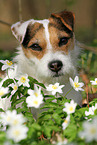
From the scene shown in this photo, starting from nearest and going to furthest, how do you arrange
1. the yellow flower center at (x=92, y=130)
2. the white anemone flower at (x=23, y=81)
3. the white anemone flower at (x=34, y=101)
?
the yellow flower center at (x=92, y=130), the white anemone flower at (x=34, y=101), the white anemone flower at (x=23, y=81)

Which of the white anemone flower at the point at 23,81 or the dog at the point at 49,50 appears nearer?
the white anemone flower at the point at 23,81

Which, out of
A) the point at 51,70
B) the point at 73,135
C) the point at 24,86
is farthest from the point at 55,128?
the point at 51,70

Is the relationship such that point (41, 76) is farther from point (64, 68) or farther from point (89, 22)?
point (89, 22)

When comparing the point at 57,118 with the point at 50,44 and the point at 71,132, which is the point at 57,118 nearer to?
the point at 71,132

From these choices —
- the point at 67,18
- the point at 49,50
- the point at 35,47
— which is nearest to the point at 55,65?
the point at 49,50

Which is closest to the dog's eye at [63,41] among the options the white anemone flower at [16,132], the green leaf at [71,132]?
the green leaf at [71,132]

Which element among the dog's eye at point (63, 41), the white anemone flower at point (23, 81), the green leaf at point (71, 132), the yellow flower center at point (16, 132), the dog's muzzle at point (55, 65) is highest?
the dog's eye at point (63, 41)

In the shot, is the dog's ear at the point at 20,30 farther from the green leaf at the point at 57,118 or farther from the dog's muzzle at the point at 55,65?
the green leaf at the point at 57,118

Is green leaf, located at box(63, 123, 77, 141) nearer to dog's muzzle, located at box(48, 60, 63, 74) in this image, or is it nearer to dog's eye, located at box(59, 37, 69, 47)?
dog's muzzle, located at box(48, 60, 63, 74)
